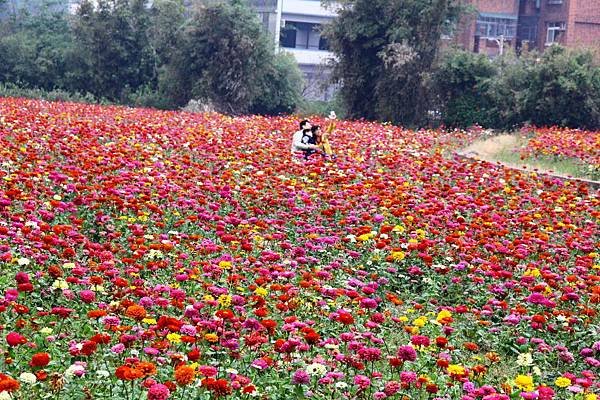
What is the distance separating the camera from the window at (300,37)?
5462 centimetres

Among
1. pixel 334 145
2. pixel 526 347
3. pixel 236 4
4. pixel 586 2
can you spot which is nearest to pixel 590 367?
pixel 526 347

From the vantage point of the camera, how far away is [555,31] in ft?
146

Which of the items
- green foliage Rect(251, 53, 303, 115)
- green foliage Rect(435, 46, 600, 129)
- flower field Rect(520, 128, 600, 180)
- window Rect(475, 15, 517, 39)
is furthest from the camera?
window Rect(475, 15, 517, 39)

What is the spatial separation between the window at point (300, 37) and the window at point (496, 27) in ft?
36.7

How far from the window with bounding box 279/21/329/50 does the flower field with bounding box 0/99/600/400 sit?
44539mm

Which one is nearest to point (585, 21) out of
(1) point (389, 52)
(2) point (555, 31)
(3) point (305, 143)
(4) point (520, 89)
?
(2) point (555, 31)

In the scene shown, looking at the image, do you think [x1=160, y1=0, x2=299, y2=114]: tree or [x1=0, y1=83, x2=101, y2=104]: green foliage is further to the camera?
[x1=160, y1=0, x2=299, y2=114]: tree

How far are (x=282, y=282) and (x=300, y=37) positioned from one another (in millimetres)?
50249

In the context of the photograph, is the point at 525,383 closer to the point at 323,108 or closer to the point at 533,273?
the point at 533,273

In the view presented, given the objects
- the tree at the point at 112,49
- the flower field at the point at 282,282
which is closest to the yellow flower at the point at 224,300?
the flower field at the point at 282,282

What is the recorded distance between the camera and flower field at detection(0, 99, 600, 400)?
4.02 m

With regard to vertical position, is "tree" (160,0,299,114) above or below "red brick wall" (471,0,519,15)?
below

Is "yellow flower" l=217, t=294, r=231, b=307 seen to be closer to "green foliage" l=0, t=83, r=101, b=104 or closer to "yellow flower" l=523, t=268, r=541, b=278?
"yellow flower" l=523, t=268, r=541, b=278

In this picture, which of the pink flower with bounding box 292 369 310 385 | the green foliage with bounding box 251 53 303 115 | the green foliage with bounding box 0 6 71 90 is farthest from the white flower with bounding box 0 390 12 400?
the green foliage with bounding box 0 6 71 90
